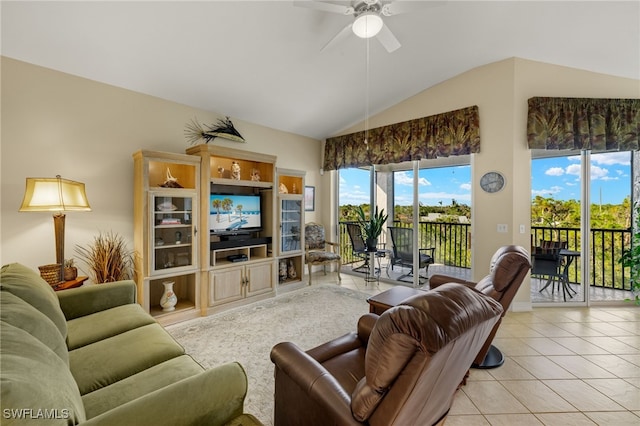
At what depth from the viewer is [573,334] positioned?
2834 mm

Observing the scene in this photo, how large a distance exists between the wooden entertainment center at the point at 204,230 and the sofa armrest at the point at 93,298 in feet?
2.12

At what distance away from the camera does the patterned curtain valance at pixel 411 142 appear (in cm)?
378

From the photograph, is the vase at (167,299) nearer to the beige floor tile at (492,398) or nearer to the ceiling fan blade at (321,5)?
the beige floor tile at (492,398)

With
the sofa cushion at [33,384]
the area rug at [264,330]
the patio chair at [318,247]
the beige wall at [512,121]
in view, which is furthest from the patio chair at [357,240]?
the sofa cushion at [33,384]

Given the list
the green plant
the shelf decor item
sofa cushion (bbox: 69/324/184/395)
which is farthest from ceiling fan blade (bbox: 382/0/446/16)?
the green plant

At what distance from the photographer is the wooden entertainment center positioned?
299cm

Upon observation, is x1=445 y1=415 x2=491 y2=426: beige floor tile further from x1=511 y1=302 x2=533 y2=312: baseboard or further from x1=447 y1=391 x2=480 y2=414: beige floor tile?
x1=511 y1=302 x2=533 y2=312: baseboard

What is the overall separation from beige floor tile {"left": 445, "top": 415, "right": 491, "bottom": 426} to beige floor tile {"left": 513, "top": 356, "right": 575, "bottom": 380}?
0.81m

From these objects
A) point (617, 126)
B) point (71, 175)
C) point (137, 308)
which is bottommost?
point (137, 308)

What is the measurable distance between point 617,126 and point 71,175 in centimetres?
640

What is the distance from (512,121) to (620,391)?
9.65ft

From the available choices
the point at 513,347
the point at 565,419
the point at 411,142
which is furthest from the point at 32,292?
the point at 411,142

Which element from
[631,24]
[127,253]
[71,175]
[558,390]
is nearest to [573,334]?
[558,390]

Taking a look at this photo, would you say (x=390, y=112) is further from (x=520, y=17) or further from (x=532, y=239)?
(x=532, y=239)
